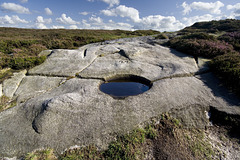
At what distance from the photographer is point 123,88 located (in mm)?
7723

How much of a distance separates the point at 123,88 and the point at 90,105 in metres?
2.72

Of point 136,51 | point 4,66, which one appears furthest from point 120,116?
point 4,66

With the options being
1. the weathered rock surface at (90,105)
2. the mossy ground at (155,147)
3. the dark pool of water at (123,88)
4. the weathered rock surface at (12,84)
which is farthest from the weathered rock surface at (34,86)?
the mossy ground at (155,147)

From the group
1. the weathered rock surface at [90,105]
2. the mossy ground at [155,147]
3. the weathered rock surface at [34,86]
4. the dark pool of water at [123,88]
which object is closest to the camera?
the mossy ground at [155,147]

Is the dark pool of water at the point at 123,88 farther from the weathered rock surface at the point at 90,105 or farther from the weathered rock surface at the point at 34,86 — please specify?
the weathered rock surface at the point at 34,86

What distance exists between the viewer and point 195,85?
7344 mm

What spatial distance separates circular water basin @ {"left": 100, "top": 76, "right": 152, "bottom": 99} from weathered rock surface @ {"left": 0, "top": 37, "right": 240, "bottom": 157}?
38 cm

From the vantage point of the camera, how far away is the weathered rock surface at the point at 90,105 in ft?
14.6

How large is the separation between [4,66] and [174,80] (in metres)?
12.7

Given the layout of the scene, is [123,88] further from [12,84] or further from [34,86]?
[12,84]

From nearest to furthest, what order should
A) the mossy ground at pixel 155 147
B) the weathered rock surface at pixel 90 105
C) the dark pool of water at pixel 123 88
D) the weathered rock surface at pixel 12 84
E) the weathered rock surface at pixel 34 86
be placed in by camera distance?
the mossy ground at pixel 155 147, the weathered rock surface at pixel 90 105, the weathered rock surface at pixel 34 86, the weathered rock surface at pixel 12 84, the dark pool of water at pixel 123 88

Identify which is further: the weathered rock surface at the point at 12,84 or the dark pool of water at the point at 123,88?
the dark pool of water at the point at 123,88

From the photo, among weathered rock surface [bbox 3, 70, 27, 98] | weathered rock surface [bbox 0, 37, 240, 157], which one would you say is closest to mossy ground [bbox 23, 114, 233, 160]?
weathered rock surface [bbox 0, 37, 240, 157]

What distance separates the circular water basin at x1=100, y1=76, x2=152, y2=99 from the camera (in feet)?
23.5
